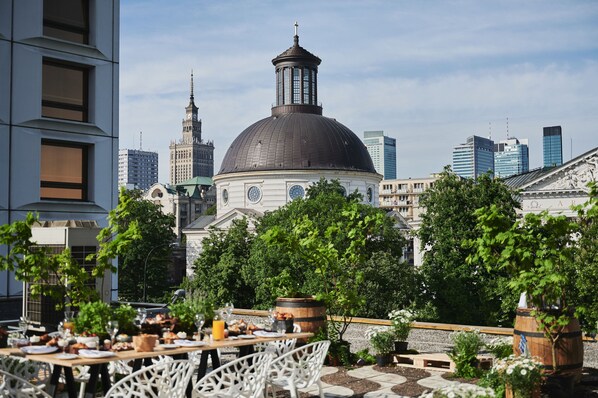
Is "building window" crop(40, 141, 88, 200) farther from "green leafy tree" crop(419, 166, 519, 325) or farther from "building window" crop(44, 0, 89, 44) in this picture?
"green leafy tree" crop(419, 166, 519, 325)

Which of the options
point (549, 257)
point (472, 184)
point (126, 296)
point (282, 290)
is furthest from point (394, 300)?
point (126, 296)

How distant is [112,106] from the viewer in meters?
23.7

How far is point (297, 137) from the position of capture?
8838cm

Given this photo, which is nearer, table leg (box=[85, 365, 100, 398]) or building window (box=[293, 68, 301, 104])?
table leg (box=[85, 365, 100, 398])

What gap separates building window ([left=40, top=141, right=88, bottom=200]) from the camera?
22453 millimetres

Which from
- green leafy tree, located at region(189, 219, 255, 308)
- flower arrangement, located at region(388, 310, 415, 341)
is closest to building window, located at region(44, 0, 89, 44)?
flower arrangement, located at region(388, 310, 415, 341)

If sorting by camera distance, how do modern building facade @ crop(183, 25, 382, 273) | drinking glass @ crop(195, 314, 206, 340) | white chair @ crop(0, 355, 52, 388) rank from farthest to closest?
1. modern building facade @ crop(183, 25, 382, 273)
2. white chair @ crop(0, 355, 52, 388)
3. drinking glass @ crop(195, 314, 206, 340)

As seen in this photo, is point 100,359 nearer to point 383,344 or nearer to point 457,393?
point 457,393

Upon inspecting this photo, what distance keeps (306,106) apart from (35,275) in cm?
8203

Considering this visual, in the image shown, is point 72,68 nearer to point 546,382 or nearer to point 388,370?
point 388,370

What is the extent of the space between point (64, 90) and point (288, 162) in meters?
64.3

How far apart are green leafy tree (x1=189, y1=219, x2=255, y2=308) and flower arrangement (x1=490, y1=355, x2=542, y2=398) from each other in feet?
151

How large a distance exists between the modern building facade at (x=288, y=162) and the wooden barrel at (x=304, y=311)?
222 feet

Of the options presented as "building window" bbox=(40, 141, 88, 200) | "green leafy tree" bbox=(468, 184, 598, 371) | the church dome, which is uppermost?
the church dome
